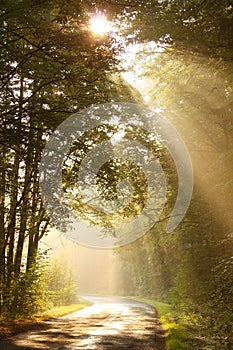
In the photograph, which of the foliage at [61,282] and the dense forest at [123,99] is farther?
the foliage at [61,282]

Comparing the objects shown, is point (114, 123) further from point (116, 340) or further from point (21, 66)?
point (116, 340)

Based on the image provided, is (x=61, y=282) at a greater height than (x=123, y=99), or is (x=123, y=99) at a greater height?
(x=123, y=99)

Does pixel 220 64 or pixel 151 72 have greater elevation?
pixel 151 72

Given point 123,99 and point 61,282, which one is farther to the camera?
point 61,282

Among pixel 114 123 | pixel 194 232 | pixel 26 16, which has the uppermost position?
pixel 26 16

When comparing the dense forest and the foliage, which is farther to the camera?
the foliage

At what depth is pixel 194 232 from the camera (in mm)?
22641

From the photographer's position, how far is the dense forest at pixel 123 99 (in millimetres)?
9289

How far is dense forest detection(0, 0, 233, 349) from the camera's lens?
929cm

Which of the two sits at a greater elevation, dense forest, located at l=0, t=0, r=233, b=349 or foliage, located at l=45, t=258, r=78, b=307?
dense forest, located at l=0, t=0, r=233, b=349

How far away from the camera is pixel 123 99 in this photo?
43.5 feet

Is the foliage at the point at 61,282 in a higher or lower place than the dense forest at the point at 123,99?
lower

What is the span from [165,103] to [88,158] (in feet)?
36.3

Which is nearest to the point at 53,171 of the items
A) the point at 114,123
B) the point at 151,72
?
the point at 114,123
